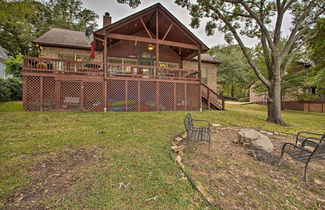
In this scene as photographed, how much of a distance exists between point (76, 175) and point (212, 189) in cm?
227

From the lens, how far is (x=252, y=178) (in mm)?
2574

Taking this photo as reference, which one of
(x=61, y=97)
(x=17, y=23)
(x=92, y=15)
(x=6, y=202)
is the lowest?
(x=6, y=202)

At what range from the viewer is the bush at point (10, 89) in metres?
10.4

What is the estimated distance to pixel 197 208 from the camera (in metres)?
1.73

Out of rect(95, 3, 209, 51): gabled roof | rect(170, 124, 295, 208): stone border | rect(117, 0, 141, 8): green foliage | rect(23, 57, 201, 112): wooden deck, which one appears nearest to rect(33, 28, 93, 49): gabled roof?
rect(23, 57, 201, 112): wooden deck

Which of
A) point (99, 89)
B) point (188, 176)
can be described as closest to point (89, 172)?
point (188, 176)

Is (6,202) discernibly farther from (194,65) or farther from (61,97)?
(194,65)

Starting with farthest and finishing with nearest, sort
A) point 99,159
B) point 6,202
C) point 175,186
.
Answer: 1. point 99,159
2. point 175,186
3. point 6,202

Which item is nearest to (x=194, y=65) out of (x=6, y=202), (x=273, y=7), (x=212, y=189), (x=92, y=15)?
(x=273, y=7)

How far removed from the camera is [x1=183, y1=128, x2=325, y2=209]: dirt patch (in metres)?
2.01

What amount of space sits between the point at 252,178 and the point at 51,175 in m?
3.60

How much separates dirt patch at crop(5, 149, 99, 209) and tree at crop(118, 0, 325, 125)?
8.56m

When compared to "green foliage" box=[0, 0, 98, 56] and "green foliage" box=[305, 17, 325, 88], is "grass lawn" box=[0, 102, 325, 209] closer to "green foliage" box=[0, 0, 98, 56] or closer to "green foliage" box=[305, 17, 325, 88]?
"green foliage" box=[305, 17, 325, 88]

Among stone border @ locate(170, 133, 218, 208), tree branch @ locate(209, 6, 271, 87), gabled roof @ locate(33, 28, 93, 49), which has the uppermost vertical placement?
gabled roof @ locate(33, 28, 93, 49)
